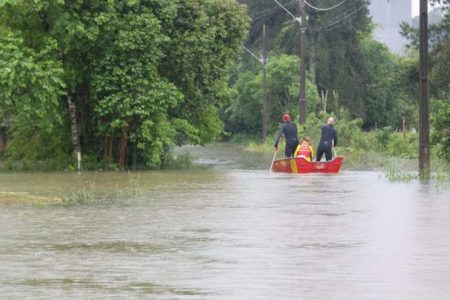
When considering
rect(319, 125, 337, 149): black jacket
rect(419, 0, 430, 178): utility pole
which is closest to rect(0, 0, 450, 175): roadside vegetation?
rect(419, 0, 430, 178): utility pole

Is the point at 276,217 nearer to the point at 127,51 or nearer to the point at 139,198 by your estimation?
the point at 139,198

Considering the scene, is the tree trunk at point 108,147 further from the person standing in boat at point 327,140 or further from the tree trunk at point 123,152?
the person standing in boat at point 327,140

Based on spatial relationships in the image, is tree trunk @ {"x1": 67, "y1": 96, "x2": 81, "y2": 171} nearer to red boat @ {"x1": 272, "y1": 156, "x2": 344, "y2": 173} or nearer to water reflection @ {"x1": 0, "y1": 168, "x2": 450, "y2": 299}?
red boat @ {"x1": 272, "y1": 156, "x2": 344, "y2": 173}

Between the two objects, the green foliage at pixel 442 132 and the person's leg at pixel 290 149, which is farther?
the person's leg at pixel 290 149

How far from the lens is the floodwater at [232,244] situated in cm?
1227

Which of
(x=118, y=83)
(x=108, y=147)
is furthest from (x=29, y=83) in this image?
(x=108, y=147)

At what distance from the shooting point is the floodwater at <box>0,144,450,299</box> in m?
12.3

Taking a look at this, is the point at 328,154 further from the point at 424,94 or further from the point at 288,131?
the point at 424,94

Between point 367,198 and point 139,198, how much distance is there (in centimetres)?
485

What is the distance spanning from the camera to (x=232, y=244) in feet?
53.1

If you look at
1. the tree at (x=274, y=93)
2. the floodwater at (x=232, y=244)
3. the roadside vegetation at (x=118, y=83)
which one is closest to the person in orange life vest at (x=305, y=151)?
the roadside vegetation at (x=118, y=83)

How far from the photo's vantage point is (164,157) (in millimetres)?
41500

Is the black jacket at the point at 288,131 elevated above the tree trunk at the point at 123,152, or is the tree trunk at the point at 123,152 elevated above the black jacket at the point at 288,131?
the black jacket at the point at 288,131

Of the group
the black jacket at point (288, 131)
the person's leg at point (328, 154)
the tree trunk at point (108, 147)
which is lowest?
the person's leg at point (328, 154)
